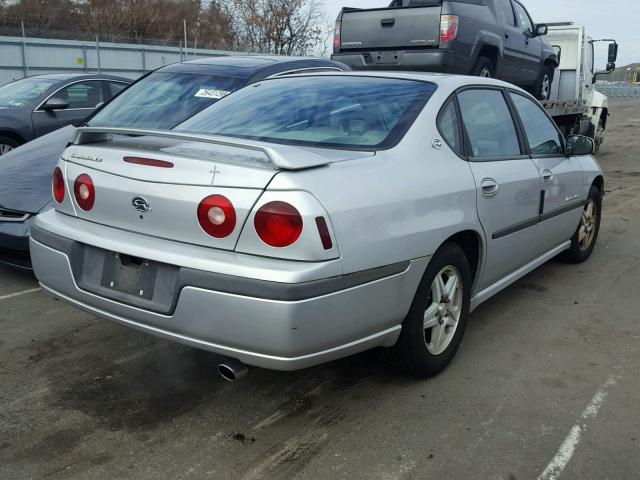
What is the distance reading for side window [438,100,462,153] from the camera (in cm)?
358

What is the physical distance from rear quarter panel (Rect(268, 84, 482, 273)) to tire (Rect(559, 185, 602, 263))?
240cm

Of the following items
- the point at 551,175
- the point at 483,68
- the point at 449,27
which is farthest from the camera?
→ the point at 483,68

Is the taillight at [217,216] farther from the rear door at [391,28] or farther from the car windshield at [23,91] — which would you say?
the car windshield at [23,91]

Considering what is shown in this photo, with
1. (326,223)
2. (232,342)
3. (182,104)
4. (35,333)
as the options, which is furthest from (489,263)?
(182,104)

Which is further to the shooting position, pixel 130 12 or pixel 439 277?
pixel 130 12

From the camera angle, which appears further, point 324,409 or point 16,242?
point 16,242

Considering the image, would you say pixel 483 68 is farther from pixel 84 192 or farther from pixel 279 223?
pixel 279 223

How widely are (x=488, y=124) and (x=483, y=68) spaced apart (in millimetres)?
5408

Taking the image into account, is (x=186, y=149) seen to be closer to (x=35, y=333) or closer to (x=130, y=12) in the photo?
(x=35, y=333)

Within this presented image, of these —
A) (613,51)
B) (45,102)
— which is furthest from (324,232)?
(613,51)

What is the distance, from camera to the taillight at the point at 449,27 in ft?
27.2

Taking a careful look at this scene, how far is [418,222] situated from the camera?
3135mm

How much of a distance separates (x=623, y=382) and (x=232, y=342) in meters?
2.14

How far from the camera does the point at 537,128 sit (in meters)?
4.79
